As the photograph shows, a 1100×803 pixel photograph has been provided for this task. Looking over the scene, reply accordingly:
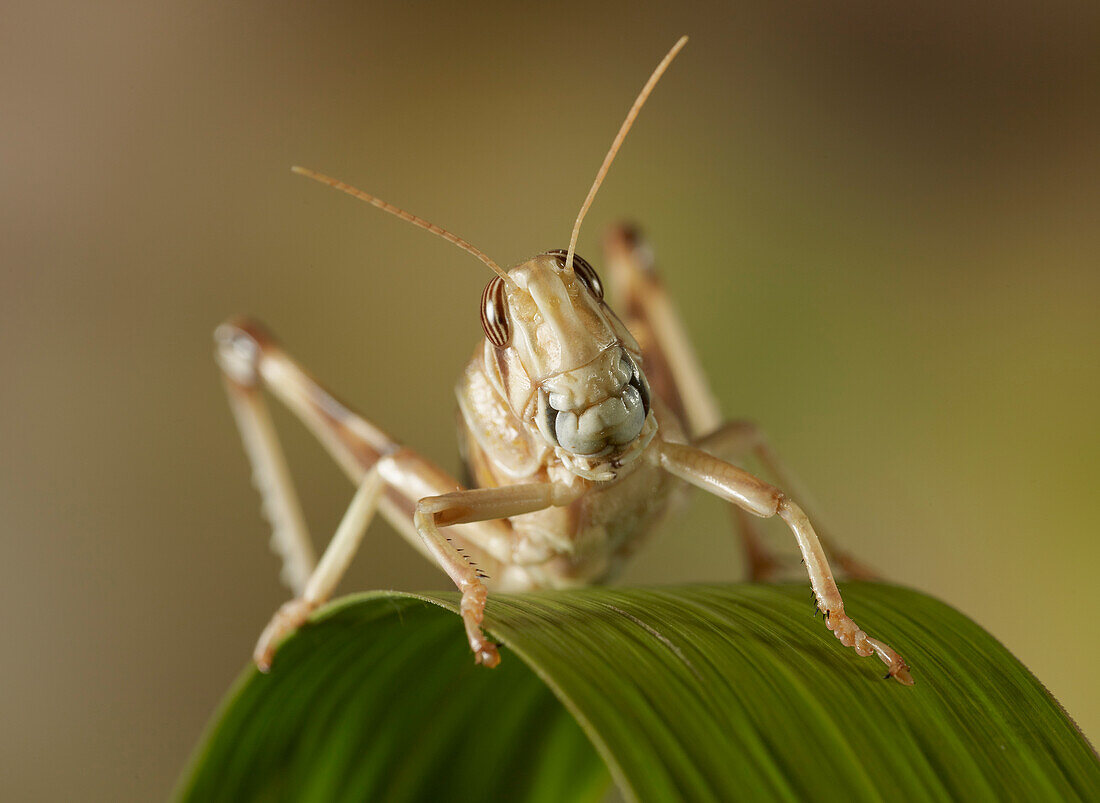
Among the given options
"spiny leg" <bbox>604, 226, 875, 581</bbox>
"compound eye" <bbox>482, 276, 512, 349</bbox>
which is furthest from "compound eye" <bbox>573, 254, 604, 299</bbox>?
"spiny leg" <bbox>604, 226, 875, 581</bbox>

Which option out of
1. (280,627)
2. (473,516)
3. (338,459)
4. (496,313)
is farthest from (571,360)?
(338,459)

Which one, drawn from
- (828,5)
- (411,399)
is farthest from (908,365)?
(411,399)

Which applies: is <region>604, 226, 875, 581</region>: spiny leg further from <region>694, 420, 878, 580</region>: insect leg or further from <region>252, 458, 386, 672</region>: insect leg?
<region>252, 458, 386, 672</region>: insect leg

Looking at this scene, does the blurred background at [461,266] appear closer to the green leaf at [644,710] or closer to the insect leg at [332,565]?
the insect leg at [332,565]

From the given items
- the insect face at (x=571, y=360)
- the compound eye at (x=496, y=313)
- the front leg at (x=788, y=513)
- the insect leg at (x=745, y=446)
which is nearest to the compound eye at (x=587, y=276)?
the insect face at (x=571, y=360)

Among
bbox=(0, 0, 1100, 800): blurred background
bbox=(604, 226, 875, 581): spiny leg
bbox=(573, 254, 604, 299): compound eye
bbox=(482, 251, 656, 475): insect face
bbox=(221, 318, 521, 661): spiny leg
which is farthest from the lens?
bbox=(0, 0, 1100, 800): blurred background

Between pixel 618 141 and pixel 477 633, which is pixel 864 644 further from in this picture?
pixel 618 141
